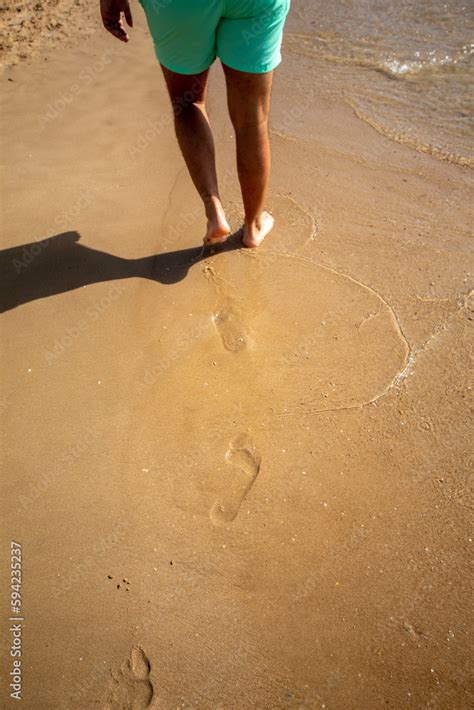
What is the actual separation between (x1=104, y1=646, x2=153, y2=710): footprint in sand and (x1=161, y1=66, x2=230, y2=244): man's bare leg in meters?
1.52

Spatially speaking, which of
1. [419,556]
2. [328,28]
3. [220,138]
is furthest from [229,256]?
[328,28]

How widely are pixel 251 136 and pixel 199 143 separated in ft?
0.76

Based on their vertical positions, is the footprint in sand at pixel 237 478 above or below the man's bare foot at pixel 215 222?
below

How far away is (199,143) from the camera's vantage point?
2387 mm

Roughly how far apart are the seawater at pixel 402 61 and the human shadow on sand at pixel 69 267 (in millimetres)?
1434

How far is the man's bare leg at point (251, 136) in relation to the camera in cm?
213
